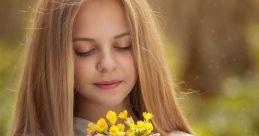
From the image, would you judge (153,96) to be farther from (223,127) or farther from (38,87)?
(223,127)

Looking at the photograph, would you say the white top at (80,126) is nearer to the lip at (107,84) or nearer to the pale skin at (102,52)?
the pale skin at (102,52)

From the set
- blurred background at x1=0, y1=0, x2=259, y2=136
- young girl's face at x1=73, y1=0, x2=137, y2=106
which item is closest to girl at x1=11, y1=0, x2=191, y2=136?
young girl's face at x1=73, y1=0, x2=137, y2=106

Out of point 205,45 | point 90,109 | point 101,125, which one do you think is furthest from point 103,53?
point 205,45

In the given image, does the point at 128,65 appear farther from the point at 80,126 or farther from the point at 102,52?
the point at 80,126

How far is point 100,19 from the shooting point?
3.14 m

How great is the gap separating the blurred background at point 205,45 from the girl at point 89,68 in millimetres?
2602

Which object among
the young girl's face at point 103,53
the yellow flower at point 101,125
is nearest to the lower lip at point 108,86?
the young girl's face at point 103,53

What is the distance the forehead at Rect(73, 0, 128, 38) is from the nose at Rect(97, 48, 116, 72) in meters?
0.07

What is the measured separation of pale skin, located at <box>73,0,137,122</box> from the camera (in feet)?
10.2

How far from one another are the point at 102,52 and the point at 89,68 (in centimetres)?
8

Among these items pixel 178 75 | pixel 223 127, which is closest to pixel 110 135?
pixel 223 127

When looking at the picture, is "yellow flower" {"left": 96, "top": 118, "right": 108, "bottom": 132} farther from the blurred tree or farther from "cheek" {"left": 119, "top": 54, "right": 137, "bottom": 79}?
the blurred tree

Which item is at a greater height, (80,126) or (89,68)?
(89,68)

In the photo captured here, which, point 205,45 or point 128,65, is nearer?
point 128,65
